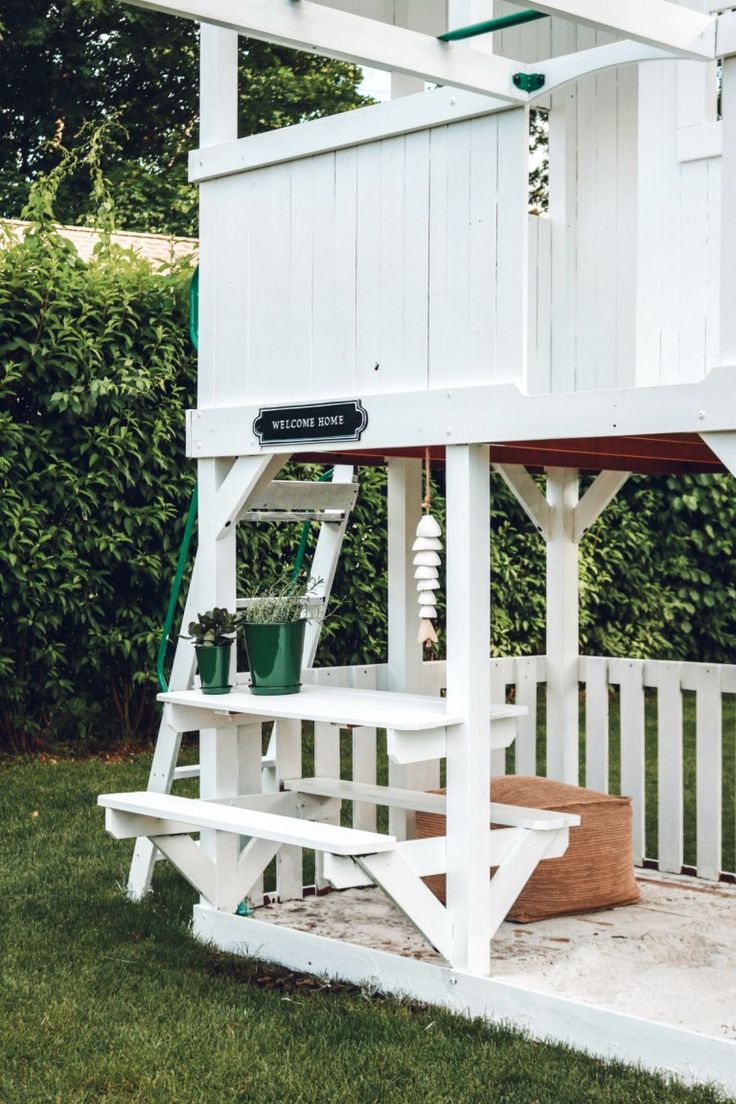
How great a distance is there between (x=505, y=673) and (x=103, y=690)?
3185 mm

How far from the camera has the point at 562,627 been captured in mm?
6695

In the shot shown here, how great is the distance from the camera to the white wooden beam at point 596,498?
6.41m

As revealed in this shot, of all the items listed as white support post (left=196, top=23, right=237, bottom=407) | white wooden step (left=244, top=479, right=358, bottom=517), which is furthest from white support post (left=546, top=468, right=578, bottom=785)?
white support post (left=196, top=23, right=237, bottom=407)

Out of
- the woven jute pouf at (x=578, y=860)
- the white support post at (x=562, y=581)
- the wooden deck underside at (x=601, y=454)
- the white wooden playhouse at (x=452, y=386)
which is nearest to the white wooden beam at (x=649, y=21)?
the white wooden playhouse at (x=452, y=386)

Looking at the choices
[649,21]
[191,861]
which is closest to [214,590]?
[191,861]

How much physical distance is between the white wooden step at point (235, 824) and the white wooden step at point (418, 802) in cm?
48

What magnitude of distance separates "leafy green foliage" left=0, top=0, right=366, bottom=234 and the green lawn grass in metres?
14.2

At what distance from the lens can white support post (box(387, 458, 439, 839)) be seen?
608cm

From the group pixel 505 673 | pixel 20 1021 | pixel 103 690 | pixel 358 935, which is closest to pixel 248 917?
pixel 358 935

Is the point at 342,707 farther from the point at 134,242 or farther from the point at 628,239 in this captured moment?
the point at 134,242

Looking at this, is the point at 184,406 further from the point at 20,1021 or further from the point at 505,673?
the point at 20,1021

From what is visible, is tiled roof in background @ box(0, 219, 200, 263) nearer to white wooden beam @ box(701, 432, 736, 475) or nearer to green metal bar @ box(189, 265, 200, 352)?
green metal bar @ box(189, 265, 200, 352)

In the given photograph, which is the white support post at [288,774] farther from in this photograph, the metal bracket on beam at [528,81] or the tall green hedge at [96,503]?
the tall green hedge at [96,503]

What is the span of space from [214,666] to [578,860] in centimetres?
154
